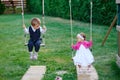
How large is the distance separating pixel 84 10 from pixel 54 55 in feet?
28.0

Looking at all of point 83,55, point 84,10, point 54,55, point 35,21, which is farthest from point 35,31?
point 84,10

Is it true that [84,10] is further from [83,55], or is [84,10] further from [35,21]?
[83,55]

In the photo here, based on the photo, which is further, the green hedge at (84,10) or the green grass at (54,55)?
the green hedge at (84,10)

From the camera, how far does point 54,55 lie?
10398 mm

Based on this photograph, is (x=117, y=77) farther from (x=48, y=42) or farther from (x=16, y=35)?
(x=16, y=35)

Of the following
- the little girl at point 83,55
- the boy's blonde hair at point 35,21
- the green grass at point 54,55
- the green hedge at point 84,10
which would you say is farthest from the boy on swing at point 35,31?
the green hedge at point 84,10

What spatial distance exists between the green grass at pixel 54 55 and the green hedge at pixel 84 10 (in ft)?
4.11

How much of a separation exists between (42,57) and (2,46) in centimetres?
247

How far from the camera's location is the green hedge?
17.0 m

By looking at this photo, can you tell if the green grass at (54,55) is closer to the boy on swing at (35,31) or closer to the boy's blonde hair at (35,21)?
the boy on swing at (35,31)

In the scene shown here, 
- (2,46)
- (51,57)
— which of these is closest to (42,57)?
(51,57)

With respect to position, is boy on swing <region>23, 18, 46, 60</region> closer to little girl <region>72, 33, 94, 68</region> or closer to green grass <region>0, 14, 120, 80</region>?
green grass <region>0, 14, 120, 80</region>

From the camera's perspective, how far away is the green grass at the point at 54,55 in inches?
315

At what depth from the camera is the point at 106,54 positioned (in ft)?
33.7
